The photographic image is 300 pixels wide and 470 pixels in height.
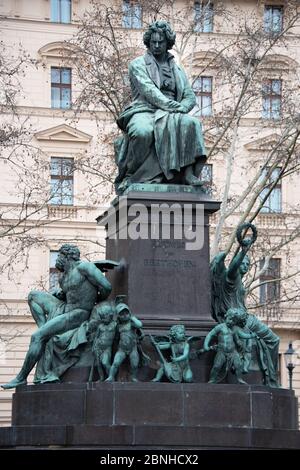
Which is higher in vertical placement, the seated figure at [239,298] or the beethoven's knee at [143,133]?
the beethoven's knee at [143,133]

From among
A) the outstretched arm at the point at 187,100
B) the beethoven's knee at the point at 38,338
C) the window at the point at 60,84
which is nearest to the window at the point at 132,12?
the window at the point at 60,84

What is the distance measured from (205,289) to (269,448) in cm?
207

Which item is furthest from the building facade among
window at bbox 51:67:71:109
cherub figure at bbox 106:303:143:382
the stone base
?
the stone base

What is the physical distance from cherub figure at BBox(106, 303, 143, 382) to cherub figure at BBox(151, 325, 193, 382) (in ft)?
0.74

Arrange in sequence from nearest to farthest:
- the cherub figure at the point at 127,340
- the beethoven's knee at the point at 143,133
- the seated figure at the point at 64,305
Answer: the cherub figure at the point at 127,340, the seated figure at the point at 64,305, the beethoven's knee at the point at 143,133

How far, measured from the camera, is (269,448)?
12.2 metres

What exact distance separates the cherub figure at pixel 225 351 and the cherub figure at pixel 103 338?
3.25 ft

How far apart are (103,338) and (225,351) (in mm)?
1252

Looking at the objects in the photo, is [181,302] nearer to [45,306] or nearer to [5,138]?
[45,306]

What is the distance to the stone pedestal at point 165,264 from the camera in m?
13.4

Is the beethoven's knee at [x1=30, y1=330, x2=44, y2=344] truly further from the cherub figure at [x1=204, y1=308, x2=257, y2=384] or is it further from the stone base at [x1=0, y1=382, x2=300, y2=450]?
the cherub figure at [x1=204, y1=308, x2=257, y2=384]

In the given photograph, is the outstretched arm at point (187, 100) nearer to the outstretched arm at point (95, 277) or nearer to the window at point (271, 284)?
the outstretched arm at point (95, 277)

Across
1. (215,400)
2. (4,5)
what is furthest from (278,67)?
(215,400)

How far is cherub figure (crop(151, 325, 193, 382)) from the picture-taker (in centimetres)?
1280
